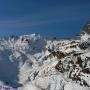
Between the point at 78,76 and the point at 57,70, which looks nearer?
the point at 78,76

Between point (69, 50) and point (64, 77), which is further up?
point (69, 50)

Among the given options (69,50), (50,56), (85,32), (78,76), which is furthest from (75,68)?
(85,32)

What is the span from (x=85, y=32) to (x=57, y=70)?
16314 millimetres

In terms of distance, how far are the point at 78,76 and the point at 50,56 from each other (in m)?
11.9

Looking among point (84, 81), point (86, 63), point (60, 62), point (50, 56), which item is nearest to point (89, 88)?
point (84, 81)

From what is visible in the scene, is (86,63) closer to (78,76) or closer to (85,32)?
(78,76)

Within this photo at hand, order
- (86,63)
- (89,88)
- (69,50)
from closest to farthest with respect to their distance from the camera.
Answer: (89,88)
(86,63)
(69,50)

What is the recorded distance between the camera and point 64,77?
4997 cm

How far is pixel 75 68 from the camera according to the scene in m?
50.1

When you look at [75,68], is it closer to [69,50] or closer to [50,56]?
[69,50]

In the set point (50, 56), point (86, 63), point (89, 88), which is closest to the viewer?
point (89, 88)

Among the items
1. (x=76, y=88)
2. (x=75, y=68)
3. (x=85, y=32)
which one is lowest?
(x=76, y=88)

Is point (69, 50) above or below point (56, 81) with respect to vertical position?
above

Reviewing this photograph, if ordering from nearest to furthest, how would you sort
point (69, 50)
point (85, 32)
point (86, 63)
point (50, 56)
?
point (86, 63), point (69, 50), point (50, 56), point (85, 32)
